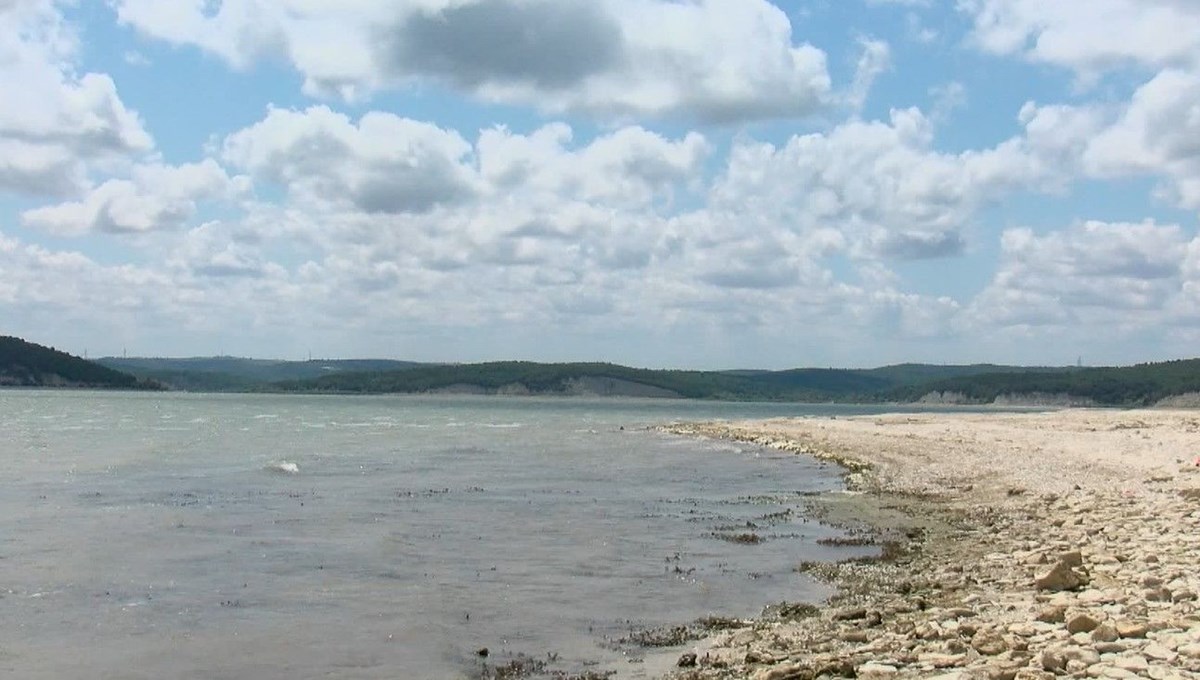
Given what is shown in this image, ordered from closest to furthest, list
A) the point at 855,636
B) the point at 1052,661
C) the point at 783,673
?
the point at 1052,661 → the point at 783,673 → the point at 855,636

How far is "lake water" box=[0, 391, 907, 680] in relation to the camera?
14938 millimetres

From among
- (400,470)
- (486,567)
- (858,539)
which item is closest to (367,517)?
(486,567)

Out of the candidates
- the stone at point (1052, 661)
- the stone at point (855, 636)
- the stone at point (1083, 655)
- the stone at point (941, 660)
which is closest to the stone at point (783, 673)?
the stone at point (941, 660)

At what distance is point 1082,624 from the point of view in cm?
1219

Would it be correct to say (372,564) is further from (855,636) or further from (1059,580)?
(1059,580)

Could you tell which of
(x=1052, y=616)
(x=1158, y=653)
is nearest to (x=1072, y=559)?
(x=1052, y=616)

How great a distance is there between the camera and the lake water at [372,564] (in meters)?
14.9

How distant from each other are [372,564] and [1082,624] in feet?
47.8

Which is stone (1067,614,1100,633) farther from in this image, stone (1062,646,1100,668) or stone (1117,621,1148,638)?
stone (1062,646,1100,668)

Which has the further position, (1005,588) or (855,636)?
(1005,588)

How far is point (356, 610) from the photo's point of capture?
1762 centimetres

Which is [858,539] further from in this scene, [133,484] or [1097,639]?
[133,484]

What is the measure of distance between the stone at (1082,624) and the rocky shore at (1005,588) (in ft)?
0.10

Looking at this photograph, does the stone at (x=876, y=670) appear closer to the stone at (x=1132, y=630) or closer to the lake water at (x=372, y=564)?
the stone at (x=1132, y=630)
